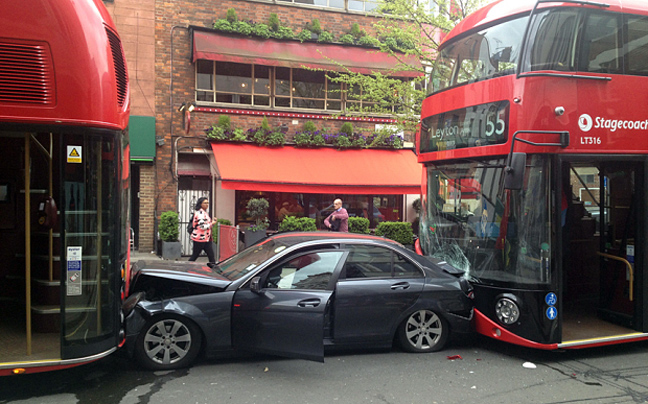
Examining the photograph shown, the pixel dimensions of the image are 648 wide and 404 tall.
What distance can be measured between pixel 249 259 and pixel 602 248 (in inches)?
199

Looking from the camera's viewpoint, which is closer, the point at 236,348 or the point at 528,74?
the point at 236,348

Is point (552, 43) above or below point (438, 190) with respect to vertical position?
above

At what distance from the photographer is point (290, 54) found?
50.5ft

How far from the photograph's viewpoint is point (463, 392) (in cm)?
525

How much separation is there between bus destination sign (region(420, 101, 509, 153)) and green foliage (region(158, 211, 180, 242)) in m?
8.67

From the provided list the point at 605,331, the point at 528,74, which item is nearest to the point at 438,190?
the point at 528,74

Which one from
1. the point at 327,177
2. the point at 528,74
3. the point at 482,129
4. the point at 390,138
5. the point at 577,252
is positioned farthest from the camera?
the point at 390,138

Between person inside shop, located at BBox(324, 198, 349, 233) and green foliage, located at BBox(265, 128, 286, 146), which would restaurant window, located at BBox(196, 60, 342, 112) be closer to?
green foliage, located at BBox(265, 128, 286, 146)

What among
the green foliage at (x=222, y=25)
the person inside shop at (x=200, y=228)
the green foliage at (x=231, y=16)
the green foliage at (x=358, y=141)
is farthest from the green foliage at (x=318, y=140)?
the person inside shop at (x=200, y=228)

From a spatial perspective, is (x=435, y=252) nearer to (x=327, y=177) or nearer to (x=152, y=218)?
(x=327, y=177)

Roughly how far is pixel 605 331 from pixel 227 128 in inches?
446

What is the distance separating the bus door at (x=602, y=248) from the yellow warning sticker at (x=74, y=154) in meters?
5.49

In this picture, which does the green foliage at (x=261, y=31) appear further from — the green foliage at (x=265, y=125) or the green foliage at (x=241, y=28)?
the green foliage at (x=265, y=125)

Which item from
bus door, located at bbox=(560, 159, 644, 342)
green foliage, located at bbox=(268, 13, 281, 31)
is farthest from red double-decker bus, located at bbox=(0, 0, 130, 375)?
green foliage, located at bbox=(268, 13, 281, 31)
